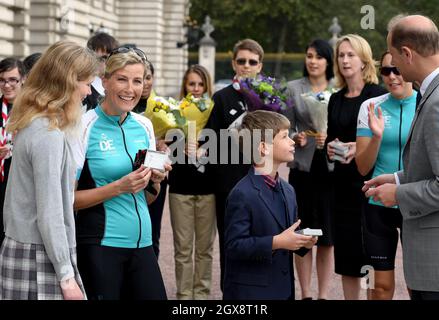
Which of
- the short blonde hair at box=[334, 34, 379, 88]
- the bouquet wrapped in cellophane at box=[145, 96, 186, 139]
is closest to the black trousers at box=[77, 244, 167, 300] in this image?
the bouquet wrapped in cellophane at box=[145, 96, 186, 139]

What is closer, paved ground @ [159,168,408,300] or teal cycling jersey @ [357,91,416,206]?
teal cycling jersey @ [357,91,416,206]

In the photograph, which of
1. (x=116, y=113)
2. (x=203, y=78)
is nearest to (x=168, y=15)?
(x=203, y=78)

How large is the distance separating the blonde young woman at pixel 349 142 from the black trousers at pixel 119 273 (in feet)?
7.92

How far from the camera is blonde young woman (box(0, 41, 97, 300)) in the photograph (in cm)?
381

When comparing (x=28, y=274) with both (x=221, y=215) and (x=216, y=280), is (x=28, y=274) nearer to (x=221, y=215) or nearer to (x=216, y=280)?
(x=221, y=215)

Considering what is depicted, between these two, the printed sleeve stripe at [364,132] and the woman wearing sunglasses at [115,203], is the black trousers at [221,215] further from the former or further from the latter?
the woman wearing sunglasses at [115,203]

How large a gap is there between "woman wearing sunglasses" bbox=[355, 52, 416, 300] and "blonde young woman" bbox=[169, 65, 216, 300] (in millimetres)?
1655

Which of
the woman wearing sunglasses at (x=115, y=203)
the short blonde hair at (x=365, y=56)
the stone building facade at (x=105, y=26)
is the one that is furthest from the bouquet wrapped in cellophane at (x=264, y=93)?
the stone building facade at (x=105, y=26)

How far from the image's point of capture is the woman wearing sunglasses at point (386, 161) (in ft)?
20.0

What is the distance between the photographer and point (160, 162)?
477 centimetres

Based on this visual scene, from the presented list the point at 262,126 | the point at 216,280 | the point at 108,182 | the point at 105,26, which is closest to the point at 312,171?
the point at 216,280

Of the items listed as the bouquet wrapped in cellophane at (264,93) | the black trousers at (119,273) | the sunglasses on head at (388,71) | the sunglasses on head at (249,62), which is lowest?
the black trousers at (119,273)

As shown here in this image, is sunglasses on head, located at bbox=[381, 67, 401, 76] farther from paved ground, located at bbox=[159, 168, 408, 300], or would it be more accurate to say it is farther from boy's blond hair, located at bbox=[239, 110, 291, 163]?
paved ground, located at bbox=[159, 168, 408, 300]

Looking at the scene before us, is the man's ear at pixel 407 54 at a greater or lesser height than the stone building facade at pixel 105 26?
lesser
